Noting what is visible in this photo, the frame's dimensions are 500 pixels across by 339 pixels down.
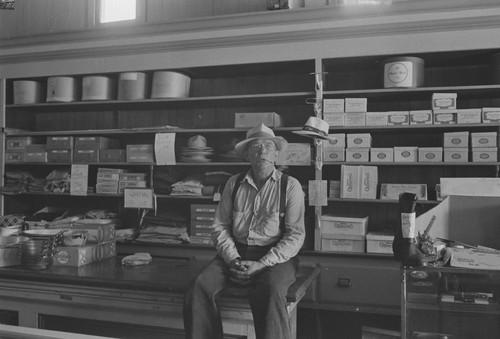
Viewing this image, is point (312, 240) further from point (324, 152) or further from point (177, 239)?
point (177, 239)

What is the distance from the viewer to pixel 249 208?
2916 mm

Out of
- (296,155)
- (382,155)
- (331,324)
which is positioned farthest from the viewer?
(331,324)

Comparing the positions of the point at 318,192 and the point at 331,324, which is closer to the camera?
the point at 318,192

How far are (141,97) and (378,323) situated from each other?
2.80 m

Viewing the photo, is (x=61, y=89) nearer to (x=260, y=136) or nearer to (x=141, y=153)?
(x=141, y=153)

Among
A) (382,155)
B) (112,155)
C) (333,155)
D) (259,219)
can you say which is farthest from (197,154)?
(382,155)

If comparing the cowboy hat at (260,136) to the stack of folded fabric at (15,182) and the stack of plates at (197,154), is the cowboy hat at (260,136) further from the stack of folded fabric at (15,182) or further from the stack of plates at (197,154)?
the stack of folded fabric at (15,182)

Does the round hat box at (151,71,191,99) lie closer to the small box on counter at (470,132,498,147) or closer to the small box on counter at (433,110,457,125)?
the small box on counter at (433,110,457,125)

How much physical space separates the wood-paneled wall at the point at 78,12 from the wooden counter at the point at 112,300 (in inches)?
95.1

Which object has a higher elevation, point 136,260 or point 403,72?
point 403,72

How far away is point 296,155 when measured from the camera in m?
3.73

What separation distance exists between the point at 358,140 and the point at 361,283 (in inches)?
43.1

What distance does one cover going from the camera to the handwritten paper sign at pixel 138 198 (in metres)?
4.12

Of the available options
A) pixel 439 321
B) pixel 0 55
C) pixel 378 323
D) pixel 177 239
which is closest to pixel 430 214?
pixel 439 321
